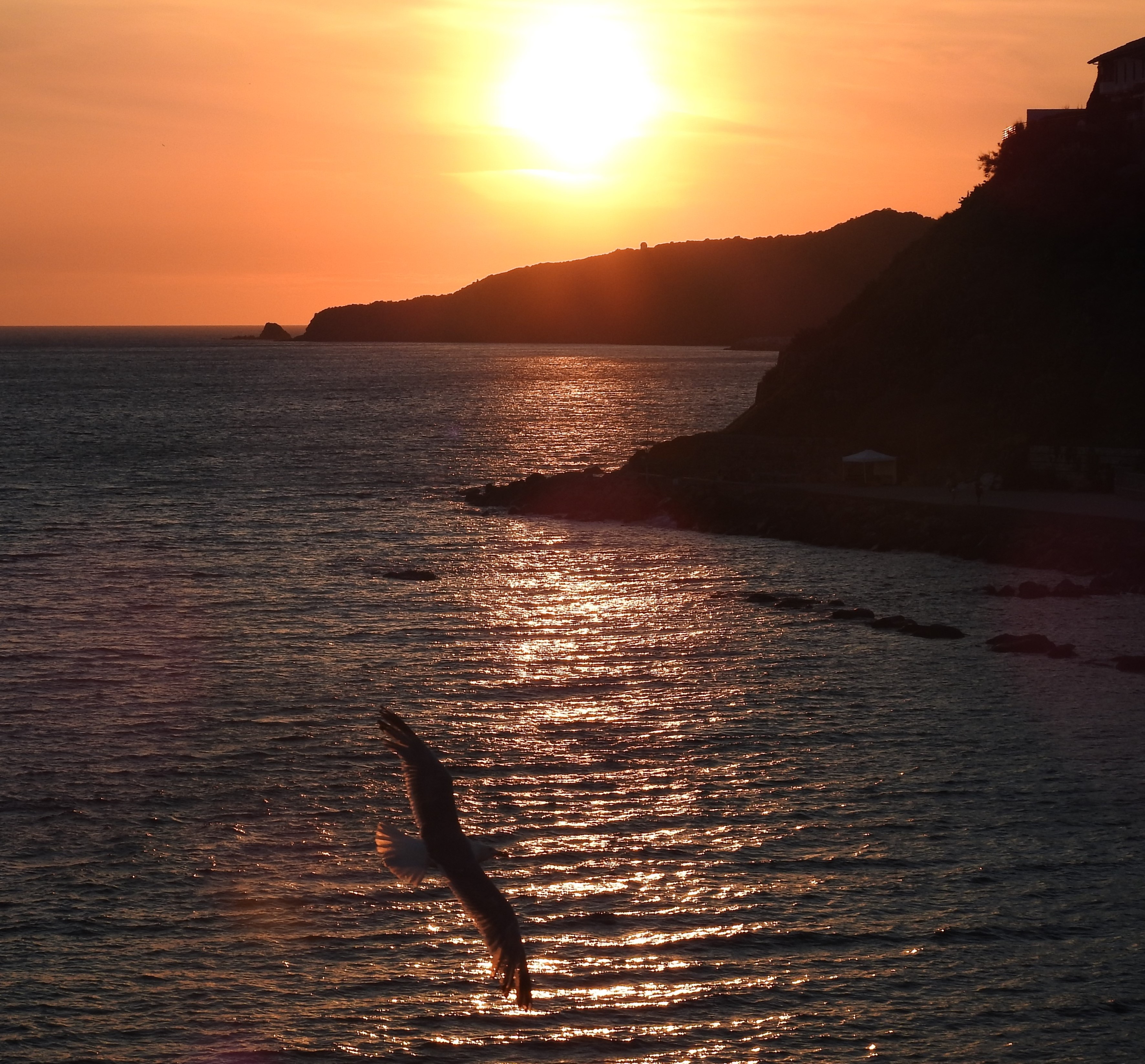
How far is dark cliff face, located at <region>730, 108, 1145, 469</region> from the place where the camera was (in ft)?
234

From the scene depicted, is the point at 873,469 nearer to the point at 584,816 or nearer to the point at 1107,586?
the point at 1107,586

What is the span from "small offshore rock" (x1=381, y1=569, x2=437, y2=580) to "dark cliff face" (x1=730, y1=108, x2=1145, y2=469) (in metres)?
26.8

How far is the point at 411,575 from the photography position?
2099 inches

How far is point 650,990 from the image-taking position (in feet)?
65.0

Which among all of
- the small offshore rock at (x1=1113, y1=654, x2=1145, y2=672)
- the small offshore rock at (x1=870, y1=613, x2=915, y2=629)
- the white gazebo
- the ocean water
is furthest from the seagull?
the white gazebo

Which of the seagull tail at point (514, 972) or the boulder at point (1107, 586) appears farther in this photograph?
the boulder at point (1107, 586)

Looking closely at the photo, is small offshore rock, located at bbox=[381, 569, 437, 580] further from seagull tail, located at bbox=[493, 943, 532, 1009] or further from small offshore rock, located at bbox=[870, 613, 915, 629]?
seagull tail, located at bbox=[493, 943, 532, 1009]

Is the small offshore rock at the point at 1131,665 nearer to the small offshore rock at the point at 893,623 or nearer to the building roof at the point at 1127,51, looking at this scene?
the small offshore rock at the point at 893,623

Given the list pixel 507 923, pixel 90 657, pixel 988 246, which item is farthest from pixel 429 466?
pixel 507 923

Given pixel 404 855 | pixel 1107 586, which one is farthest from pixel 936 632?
pixel 404 855

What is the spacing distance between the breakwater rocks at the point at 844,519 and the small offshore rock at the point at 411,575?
16101 mm

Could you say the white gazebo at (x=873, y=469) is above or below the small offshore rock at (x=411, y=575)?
above

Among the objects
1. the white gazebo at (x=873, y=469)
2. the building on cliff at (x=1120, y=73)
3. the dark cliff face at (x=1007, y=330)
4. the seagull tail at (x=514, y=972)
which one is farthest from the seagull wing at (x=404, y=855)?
the building on cliff at (x=1120, y=73)

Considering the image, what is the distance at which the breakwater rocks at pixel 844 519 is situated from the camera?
50031 millimetres
